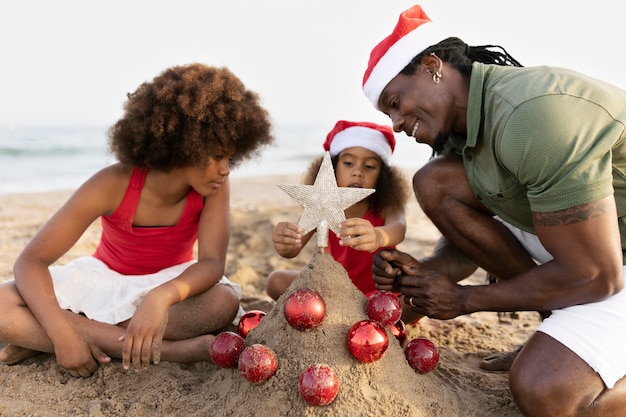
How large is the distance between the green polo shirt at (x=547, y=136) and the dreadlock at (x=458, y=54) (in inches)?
5.8

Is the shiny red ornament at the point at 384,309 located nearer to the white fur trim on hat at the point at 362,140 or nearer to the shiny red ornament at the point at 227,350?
the shiny red ornament at the point at 227,350

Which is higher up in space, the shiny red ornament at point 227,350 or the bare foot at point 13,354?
the shiny red ornament at point 227,350

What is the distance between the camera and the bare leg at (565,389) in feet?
8.45

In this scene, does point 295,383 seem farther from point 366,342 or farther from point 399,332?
point 399,332

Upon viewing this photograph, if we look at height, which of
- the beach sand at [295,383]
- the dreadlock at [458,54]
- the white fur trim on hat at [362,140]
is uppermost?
the dreadlock at [458,54]

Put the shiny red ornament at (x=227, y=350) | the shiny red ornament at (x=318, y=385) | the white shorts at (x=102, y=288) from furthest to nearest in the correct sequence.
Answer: the white shorts at (x=102, y=288)
the shiny red ornament at (x=227, y=350)
the shiny red ornament at (x=318, y=385)

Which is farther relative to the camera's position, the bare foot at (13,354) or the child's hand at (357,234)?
the bare foot at (13,354)

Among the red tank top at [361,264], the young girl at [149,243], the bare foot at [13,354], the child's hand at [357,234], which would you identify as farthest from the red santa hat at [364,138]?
the bare foot at [13,354]

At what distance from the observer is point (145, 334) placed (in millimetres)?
3098

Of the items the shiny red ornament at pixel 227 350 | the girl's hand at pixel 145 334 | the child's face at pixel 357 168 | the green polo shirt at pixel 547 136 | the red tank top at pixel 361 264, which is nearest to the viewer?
the green polo shirt at pixel 547 136

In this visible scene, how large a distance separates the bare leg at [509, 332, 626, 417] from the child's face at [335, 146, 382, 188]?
5.74 feet

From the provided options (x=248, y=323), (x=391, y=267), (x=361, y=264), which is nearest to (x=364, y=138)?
(x=361, y=264)

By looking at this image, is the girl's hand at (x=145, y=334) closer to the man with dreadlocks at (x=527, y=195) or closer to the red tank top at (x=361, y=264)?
the man with dreadlocks at (x=527, y=195)

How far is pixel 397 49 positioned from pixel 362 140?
1000 mm
